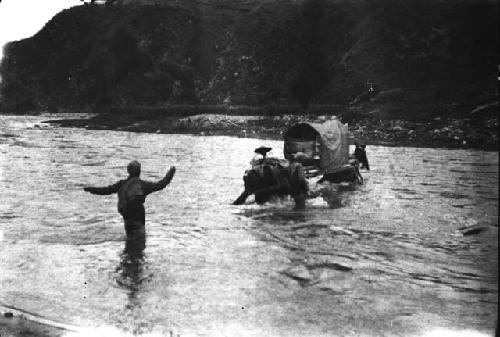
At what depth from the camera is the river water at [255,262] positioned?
6.70 meters

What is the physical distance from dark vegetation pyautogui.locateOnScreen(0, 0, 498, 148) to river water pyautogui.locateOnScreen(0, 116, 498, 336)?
1011 inches

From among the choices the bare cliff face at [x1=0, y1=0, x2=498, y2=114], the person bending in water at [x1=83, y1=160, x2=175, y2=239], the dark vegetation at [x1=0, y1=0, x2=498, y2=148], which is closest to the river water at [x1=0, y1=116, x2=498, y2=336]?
the person bending in water at [x1=83, y1=160, x2=175, y2=239]

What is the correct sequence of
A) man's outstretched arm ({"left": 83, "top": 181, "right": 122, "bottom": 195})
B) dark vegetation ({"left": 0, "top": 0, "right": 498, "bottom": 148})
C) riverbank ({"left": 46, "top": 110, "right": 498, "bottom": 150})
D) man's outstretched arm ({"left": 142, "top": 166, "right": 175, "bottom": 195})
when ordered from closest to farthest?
1. man's outstretched arm ({"left": 83, "top": 181, "right": 122, "bottom": 195})
2. man's outstretched arm ({"left": 142, "top": 166, "right": 175, "bottom": 195})
3. riverbank ({"left": 46, "top": 110, "right": 498, "bottom": 150})
4. dark vegetation ({"left": 0, "top": 0, "right": 498, "bottom": 148})

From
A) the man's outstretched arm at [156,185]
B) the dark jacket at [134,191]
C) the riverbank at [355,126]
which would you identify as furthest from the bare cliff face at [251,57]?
the dark jacket at [134,191]

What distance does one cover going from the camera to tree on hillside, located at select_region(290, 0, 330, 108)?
59406 mm

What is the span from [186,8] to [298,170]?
110 metres

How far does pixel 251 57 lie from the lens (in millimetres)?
90812

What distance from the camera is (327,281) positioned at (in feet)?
27.4

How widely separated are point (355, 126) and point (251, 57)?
157 ft

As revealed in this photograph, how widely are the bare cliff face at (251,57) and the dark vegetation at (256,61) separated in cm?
24

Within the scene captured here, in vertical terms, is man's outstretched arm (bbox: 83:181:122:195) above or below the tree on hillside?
below

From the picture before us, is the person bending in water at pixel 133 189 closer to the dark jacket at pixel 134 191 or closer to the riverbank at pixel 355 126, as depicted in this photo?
the dark jacket at pixel 134 191

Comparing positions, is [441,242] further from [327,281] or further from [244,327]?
[244,327]

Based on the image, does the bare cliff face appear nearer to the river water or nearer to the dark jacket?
the river water
